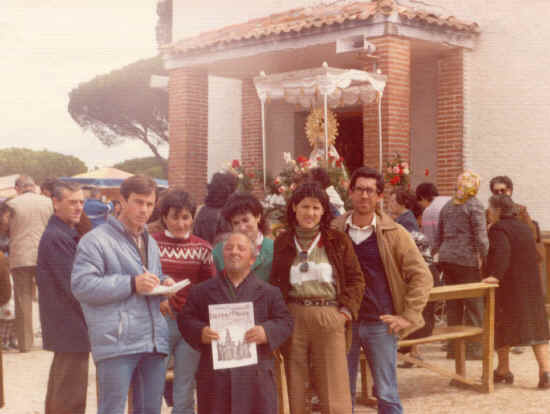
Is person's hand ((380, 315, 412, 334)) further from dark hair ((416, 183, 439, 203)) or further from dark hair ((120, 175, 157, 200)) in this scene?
dark hair ((416, 183, 439, 203))

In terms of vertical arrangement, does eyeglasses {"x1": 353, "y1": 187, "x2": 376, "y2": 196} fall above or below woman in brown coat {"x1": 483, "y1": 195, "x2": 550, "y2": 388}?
above

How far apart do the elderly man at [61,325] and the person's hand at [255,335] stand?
1446 mm

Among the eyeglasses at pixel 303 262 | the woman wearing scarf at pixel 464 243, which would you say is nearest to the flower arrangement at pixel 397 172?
the woman wearing scarf at pixel 464 243

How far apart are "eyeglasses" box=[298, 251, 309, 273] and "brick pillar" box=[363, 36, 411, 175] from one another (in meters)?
6.84

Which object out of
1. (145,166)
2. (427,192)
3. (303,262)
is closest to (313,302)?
(303,262)

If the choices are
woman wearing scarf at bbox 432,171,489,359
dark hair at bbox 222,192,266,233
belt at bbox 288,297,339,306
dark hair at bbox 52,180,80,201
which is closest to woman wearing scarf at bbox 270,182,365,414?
belt at bbox 288,297,339,306

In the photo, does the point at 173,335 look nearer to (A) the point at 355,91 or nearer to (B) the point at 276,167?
(A) the point at 355,91

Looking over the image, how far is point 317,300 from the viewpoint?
4.57m

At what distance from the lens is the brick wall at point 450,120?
12062 mm

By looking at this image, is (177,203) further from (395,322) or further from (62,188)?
(395,322)

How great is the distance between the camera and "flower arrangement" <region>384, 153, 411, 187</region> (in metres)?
10.6

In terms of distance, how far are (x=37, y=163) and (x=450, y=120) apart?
1719 inches

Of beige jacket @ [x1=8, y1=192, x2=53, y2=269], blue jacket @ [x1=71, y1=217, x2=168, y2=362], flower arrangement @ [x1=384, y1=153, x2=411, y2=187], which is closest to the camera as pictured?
blue jacket @ [x1=71, y1=217, x2=168, y2=362]

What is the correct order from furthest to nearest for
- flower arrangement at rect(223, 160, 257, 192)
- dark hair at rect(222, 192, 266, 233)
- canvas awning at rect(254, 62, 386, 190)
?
flower arrangement at rect(223, 160, 257, 192) < canvas awning at rect(254, 62, 386, 190) < dark hair at rect(222, 192, 266, 233)
